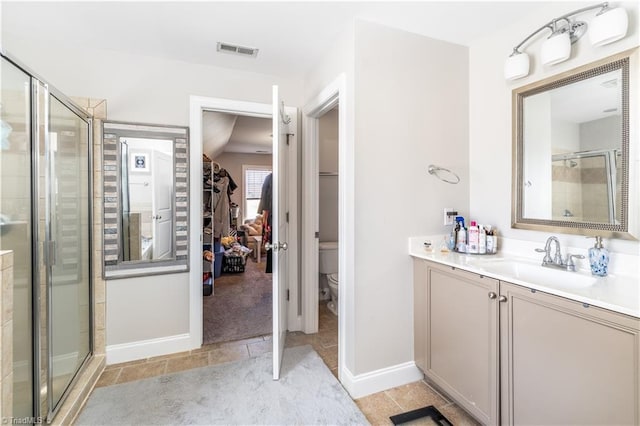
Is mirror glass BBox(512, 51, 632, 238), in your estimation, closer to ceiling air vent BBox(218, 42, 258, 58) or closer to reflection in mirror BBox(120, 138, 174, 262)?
ceiling air vent BBox(218, 42, 258, 58)

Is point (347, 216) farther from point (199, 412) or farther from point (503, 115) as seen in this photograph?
point (199, 412)

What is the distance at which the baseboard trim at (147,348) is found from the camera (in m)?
2.23

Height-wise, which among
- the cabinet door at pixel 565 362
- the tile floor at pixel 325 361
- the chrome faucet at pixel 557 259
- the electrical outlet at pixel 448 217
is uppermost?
the electrical outlet at pixel 448 217

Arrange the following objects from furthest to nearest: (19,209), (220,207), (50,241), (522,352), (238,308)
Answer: (220,207) → (238,308) → (50,241) → (19,209) → (522,352)

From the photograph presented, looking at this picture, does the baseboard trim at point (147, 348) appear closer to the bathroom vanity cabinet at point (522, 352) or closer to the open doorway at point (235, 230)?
the open doorway at point (235, 230)

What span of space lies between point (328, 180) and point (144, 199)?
6.78 feet

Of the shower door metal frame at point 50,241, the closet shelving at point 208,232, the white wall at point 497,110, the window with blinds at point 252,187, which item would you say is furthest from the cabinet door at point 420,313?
the window with blinds at point 252,187

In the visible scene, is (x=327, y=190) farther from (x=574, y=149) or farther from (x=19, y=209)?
(x=19, y=209)

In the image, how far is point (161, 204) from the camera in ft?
7.65

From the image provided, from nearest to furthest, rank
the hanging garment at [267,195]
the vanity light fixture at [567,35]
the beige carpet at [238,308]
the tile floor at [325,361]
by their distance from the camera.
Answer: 1. the vanity light fixture at [567,35]
2. the tile floor at [325,361]
3. the beige carpet at [238,308]
4. the hanging garment at [267,195]

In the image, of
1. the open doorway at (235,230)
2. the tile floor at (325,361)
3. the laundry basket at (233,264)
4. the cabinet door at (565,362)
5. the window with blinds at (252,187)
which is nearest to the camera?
the cabinet door at (565,362)

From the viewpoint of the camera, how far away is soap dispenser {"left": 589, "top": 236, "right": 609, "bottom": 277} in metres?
1.39

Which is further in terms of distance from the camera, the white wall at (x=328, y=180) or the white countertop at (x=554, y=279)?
the white wall at (x=328, y=180)

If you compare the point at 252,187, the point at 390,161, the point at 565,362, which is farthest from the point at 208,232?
the point at 565,362
